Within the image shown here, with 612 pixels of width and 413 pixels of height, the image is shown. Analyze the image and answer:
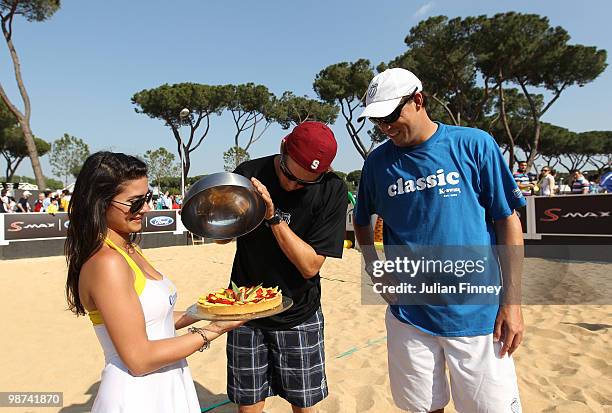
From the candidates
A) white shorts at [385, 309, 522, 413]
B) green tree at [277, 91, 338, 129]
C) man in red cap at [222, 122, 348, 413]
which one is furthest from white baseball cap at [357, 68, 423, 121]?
green tree at [277, 91, 338, 129]

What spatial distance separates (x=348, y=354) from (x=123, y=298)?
3.50 meters

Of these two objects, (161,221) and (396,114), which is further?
(161,221)

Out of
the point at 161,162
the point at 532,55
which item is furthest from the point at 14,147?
the point at 532,55

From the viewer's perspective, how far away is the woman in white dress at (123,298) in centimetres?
139

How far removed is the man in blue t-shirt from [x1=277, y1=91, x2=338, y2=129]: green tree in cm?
4335

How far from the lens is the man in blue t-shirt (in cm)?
181

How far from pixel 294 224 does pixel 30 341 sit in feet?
16.2

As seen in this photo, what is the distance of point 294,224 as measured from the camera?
7.18 ft

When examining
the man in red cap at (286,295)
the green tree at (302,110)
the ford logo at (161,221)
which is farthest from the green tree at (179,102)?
the man in red cap at (286,295)

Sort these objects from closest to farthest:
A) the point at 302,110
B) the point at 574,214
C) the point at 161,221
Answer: the point at 574,214, the point at 161,221, the point at 302,110

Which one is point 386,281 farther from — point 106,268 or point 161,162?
point 161,162

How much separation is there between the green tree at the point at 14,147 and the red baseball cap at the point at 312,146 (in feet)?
171

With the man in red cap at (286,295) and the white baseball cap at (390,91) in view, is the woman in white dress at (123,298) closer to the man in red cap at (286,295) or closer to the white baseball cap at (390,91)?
the man in red cap at (286,295)

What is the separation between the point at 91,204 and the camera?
1560 millimetres
